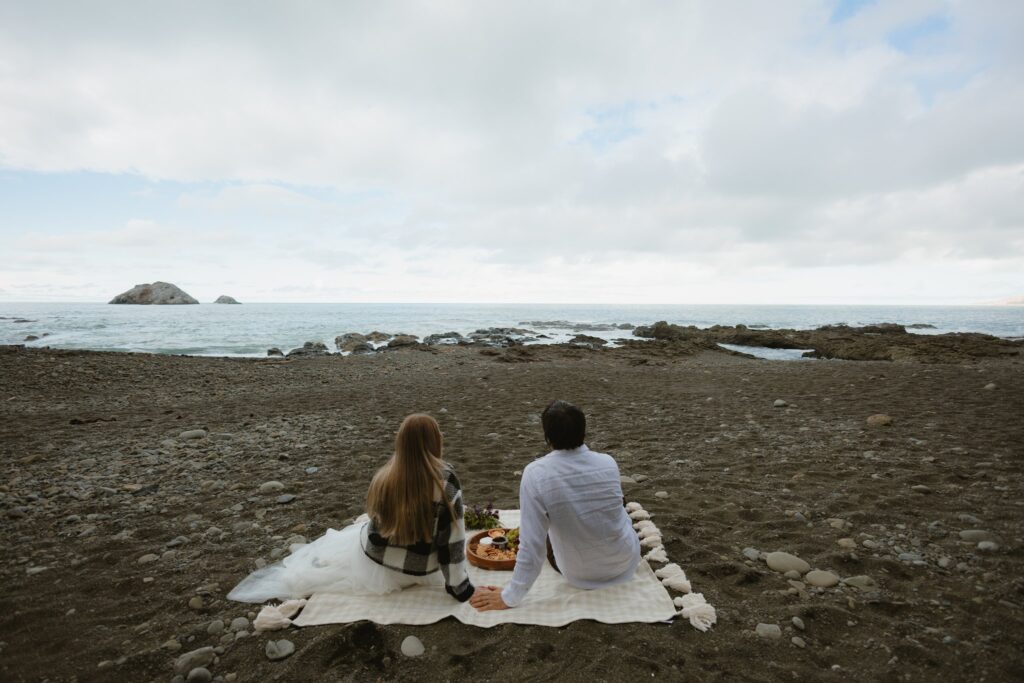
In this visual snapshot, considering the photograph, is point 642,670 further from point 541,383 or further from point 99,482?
point 541,383

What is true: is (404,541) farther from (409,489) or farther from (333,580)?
(333,580)

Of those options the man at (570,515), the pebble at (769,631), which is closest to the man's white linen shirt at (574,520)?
the man at (570,515)

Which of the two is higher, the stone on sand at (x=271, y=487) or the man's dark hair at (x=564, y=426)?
the man's dark hair at (x=564, y=426)

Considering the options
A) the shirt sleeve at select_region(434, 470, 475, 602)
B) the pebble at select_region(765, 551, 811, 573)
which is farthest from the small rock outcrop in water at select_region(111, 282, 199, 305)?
the pebble at select_region(765, 551, 811, 573)

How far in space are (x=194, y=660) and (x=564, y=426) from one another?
8.92 feet

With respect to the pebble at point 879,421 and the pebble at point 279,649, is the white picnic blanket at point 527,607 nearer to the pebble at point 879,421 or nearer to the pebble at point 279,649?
the pebble at point 279,649

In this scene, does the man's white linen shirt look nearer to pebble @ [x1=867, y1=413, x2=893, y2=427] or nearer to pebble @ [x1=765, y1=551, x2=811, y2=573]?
pebble @ [x1=765, y1=551, x2=811, y2=573]

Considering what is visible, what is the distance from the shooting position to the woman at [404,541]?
3643 mm

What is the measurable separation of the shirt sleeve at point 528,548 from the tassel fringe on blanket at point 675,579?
3.31ft

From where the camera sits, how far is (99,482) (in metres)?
6.12

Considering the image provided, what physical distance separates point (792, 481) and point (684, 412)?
4111mm

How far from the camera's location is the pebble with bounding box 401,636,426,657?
3.14 m

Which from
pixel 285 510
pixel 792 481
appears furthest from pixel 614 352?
pixel 285 510

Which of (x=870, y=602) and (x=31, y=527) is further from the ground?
(x=870, y=602)
